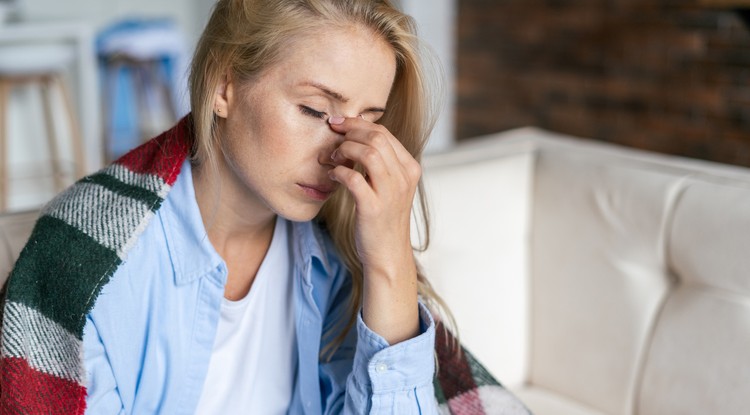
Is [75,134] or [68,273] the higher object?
[68,273]

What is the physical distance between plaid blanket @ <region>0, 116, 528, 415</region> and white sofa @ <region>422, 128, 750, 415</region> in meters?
0.64

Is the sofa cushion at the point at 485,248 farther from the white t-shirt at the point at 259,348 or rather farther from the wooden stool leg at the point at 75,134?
the wooden stool leg at the point at 75,134

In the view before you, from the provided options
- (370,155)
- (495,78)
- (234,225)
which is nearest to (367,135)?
(370,155)

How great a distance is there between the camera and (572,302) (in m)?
1.80

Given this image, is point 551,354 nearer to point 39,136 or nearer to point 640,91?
point 640,91

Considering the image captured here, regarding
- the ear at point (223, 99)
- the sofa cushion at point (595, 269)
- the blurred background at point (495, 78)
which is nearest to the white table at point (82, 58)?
the blurred background at point (495, 78)

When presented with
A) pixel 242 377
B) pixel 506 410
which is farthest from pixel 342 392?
pixel 506 410

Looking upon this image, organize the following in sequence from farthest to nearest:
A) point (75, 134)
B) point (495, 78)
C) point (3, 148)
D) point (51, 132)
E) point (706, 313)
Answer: point (495, 78), point (51, 132), point (75, 134), point (3, 148), point (706, 313)

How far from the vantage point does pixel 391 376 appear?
1228 mm

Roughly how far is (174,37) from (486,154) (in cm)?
324

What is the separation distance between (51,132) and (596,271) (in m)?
3.19

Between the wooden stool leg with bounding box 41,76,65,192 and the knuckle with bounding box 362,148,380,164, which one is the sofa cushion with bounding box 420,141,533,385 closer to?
the knuckle with bounding box 362,148,380,164

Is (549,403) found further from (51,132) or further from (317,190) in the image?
(51,132)

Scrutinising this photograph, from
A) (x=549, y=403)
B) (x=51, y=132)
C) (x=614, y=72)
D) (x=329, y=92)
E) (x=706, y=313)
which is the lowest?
(x=51, y=132)
